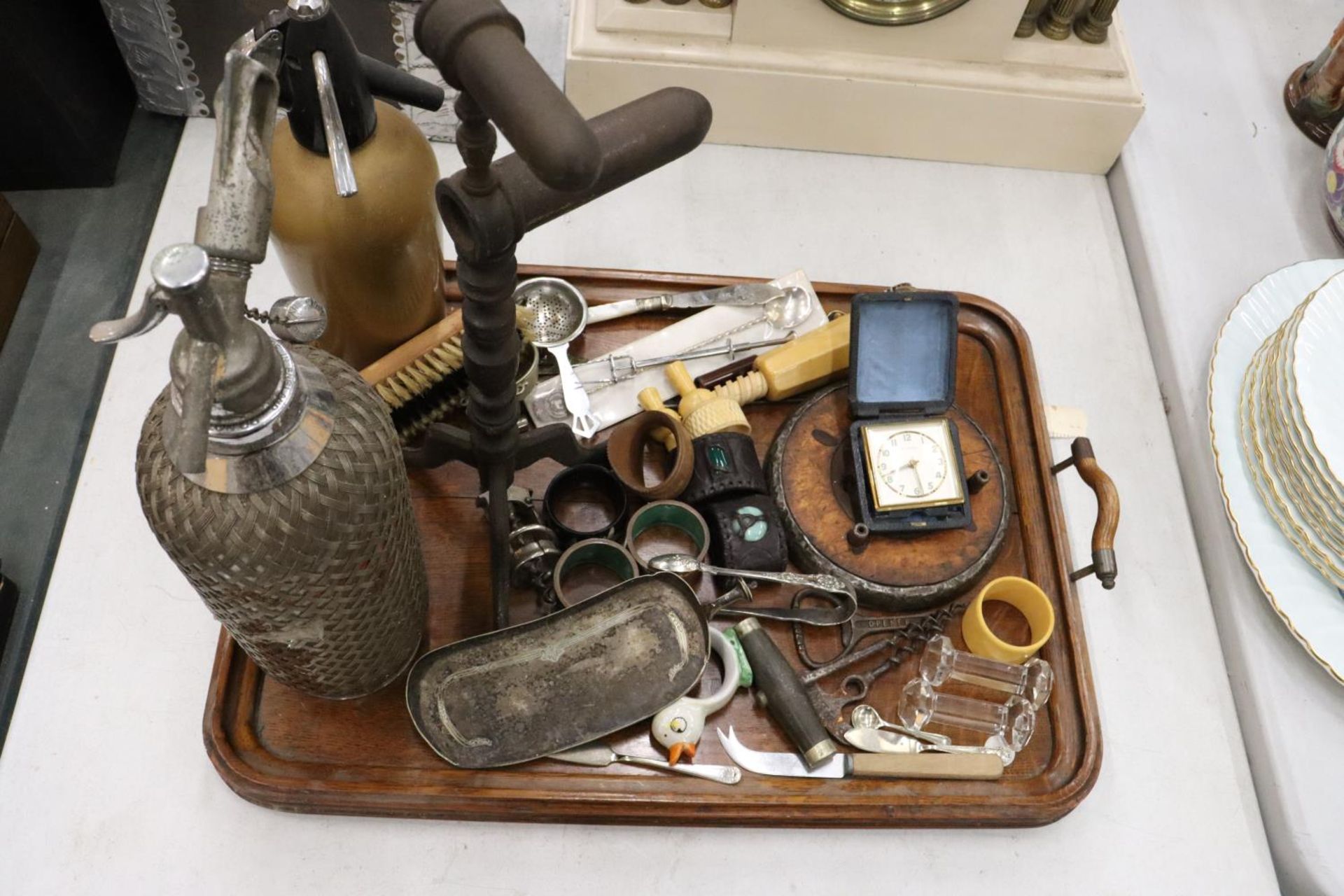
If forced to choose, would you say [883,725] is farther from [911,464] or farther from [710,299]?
[710,299]

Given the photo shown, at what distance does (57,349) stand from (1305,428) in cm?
108

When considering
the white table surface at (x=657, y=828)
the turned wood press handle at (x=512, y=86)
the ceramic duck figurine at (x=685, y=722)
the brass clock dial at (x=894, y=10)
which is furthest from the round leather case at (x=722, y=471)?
the brass clock dial at (x=894, y=10)

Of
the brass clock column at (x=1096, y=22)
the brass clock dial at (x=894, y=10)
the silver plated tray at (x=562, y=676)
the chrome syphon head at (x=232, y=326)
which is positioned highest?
the chrome syphon head at (x=232, y=326)

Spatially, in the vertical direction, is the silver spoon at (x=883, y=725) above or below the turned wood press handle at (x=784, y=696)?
below

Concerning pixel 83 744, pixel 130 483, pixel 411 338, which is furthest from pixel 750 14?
pixel 83 744

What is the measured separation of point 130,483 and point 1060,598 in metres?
0.75

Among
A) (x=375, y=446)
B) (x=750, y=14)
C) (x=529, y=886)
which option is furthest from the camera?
(x=750, y=14)

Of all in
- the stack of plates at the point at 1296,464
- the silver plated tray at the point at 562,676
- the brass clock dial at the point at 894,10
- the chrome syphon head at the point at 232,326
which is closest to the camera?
the chrome syphon head at the point at 232,326

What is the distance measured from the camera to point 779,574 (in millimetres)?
755

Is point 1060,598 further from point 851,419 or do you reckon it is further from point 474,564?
point 474,564

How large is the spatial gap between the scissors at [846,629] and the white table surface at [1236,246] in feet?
1.03

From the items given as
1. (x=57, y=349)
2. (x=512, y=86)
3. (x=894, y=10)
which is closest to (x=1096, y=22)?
(x=894, y=10)

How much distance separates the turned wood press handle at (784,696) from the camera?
2.33ft

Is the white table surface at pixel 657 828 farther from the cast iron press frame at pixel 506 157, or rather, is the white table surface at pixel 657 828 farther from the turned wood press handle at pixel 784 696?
the cast iron press frame at pixel 506 157
